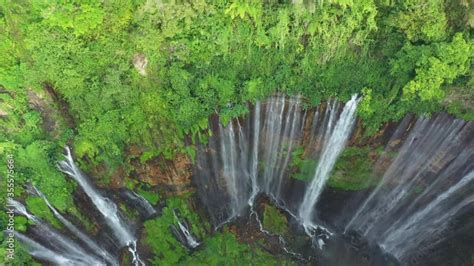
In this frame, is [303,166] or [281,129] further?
[303,166]

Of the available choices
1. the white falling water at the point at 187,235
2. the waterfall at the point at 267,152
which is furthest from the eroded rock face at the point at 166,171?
the white falling water at the point at 187,235

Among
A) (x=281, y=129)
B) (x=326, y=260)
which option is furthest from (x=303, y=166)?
(x=326, y=260)

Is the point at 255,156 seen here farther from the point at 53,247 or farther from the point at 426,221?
the point at 53,247

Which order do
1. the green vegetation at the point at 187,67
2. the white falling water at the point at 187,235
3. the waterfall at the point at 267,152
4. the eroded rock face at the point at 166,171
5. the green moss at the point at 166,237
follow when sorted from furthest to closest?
the white falling water at the point at 187,235, the green moss at the point at 166,237, the eroded rock face at the point at 166,171, the waterfall at the point at 267,152, the green vegetation at the point at 187,67

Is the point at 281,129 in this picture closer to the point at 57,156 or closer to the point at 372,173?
the point at 372,173

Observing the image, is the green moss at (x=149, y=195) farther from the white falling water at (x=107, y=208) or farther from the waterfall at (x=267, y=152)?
the waterfall at (x=267, y=152)

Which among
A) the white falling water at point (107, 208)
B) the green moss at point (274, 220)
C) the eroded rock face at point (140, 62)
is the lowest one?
the green moss at point (274, 220)
